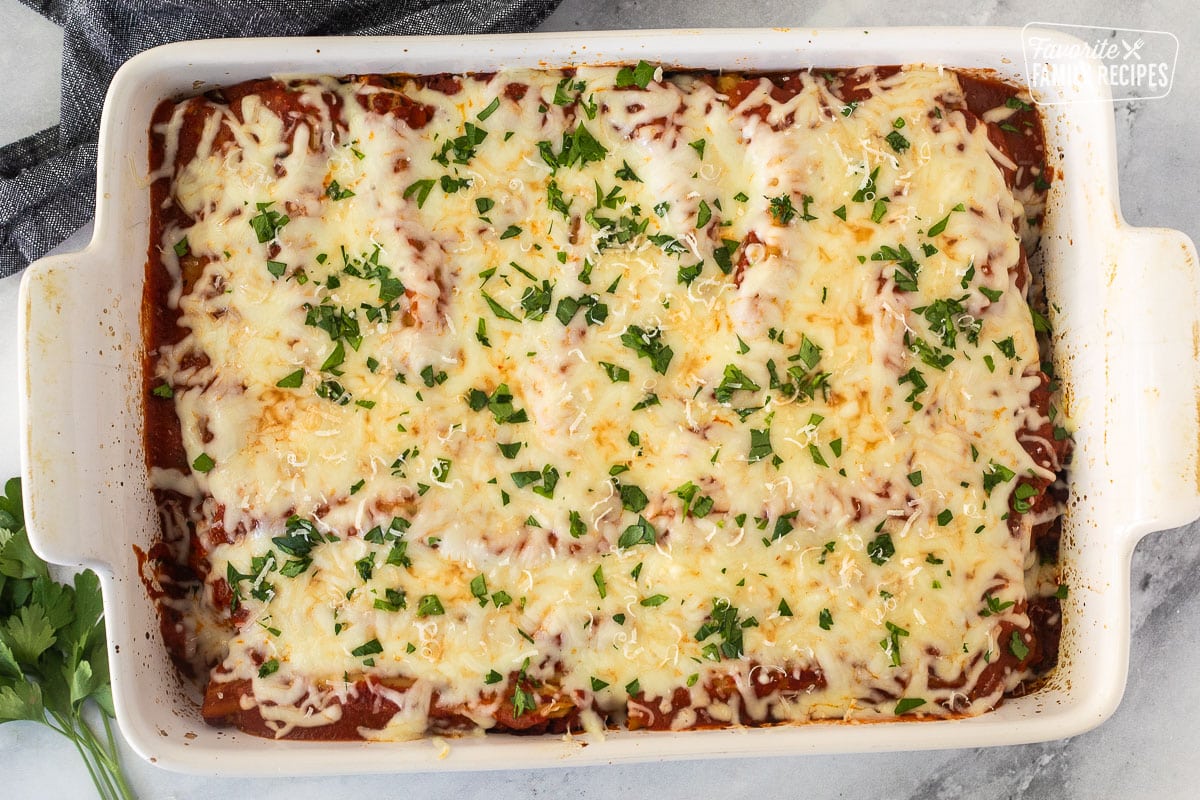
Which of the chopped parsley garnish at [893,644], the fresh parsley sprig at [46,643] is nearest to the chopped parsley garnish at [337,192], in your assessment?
the fresh parsley sprig at [46,643]

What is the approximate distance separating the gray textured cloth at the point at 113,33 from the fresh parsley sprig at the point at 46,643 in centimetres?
71

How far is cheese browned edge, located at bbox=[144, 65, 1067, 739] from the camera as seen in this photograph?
221cm

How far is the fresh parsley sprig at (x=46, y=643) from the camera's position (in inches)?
96.7

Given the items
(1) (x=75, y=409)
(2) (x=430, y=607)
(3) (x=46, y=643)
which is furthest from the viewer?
(3) (x=46, y=643)

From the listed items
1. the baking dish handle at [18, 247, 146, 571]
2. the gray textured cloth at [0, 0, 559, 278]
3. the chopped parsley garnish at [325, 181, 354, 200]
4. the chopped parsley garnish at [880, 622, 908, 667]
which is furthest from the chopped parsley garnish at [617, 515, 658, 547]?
the gray textured cloth at [0, 0, 559, 278]

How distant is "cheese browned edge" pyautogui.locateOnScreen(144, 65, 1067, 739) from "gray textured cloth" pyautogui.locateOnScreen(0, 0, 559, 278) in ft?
1.10

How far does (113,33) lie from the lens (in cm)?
254

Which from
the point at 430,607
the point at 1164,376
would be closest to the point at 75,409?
the point at 430,607

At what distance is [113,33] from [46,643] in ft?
5.29

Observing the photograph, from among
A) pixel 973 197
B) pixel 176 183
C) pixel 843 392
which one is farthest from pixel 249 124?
pixel 973 197

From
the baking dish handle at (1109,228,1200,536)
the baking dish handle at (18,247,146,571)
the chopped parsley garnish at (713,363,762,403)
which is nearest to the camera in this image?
the baking dish handle at (18,247,146,571)

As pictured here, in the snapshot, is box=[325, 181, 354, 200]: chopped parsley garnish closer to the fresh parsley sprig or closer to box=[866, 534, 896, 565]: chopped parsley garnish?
the fresh parsley sprig

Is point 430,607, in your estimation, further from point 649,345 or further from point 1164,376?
point 1164,376

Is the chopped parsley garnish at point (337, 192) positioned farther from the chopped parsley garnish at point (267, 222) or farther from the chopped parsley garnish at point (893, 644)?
the chopped parsley garnish at point (893, 644)
